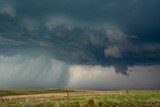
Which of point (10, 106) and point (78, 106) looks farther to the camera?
Result: point (10, 106)

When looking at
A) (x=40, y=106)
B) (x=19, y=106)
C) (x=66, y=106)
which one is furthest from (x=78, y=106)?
(x=19, y=106)

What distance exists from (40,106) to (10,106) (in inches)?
235

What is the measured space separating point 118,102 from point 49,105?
11214 mm

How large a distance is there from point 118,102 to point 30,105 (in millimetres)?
14266

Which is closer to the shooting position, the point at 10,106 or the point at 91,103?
the point at 91,103

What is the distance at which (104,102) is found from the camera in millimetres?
52594

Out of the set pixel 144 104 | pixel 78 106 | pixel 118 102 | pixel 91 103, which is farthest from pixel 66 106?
pixel 144 104

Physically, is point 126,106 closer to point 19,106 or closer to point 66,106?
point 66,106

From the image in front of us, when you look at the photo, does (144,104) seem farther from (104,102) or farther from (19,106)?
(19,106)

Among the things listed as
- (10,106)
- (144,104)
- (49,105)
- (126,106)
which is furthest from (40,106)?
(144,104)

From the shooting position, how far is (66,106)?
2031 inches

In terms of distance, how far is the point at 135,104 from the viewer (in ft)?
171

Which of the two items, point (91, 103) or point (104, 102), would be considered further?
point (104, 102)

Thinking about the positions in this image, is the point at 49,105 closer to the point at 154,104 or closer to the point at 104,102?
the point at 104,102
